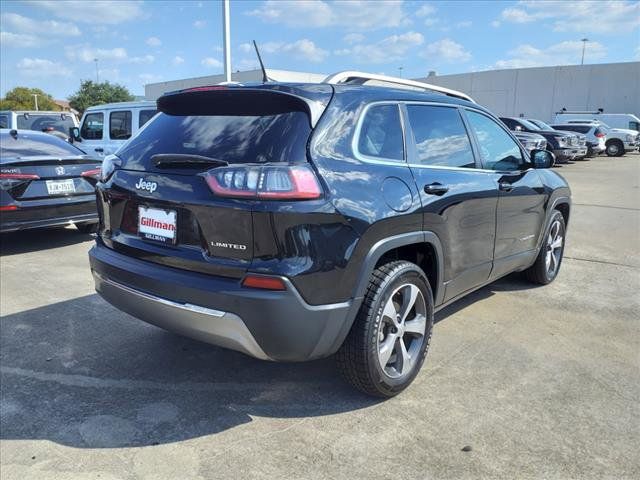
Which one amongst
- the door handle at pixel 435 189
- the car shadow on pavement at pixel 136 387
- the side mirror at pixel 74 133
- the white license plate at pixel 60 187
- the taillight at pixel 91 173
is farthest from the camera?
the side mirror at pixel 74 133

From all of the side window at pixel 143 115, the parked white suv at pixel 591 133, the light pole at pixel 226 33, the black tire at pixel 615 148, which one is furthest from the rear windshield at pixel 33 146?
the black tire at pixel 615 148

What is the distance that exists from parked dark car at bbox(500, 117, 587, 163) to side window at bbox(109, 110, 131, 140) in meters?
13.6

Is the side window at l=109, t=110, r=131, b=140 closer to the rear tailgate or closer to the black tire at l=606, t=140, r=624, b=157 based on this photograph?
the rear tailgate

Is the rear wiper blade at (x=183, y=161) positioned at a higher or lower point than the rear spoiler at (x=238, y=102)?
lower

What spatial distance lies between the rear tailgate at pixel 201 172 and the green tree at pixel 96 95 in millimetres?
63512

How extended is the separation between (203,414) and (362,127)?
181cm

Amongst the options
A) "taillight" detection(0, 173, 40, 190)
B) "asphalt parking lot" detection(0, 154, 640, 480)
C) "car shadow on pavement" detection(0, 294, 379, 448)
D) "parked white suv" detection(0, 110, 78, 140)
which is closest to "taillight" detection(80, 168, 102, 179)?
"taillight" detection(0, 173, 40, 190)

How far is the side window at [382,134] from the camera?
3.01 meters

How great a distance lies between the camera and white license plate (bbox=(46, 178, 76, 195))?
6582mm

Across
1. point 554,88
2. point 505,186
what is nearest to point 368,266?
point 505,186

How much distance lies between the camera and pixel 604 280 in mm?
5676

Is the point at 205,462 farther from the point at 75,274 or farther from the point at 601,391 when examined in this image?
the point at 75,274

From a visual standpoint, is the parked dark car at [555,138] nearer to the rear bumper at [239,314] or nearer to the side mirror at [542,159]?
the side mirror at [542,159]

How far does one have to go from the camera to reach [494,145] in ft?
14.1
